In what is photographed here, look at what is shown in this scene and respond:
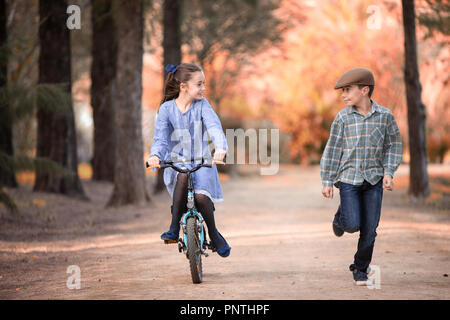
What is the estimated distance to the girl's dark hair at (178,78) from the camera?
6242mm

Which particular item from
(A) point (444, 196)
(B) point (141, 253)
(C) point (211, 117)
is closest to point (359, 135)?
(C) point (211, 117)

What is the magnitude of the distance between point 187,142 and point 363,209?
1.74 meters

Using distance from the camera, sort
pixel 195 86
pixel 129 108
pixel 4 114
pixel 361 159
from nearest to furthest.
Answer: pixel 361 159, pixel 195 86, pixel 4 114, pixel 129 108

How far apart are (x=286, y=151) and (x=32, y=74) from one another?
537 inches

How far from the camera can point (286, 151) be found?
114 ft

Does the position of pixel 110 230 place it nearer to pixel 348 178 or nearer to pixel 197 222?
pixel 197 222

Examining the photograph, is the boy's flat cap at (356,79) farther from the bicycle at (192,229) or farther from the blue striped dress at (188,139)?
the bicycle at (192,229)

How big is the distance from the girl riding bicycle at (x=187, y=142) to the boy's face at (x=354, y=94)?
120 centimetres

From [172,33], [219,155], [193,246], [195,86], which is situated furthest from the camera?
[172,33]

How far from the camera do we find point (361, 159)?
5898mm

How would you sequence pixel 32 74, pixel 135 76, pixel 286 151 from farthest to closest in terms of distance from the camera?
pixel 286 151
pixel 32 74
pixel 135 76

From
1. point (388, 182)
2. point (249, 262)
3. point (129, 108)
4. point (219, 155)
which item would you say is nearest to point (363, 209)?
point (388, 182)

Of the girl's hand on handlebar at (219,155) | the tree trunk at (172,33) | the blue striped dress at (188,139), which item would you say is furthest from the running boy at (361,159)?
the tree trunk at (172,33)

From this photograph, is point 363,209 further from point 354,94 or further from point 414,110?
point 414,110
